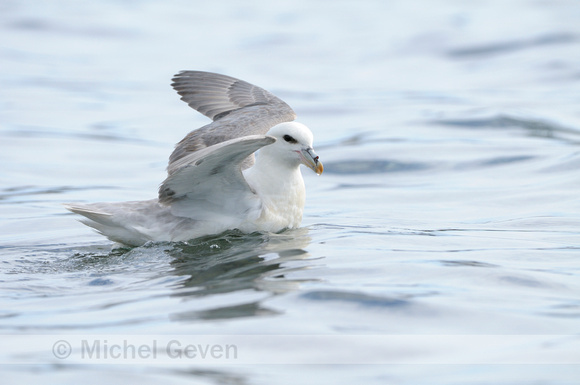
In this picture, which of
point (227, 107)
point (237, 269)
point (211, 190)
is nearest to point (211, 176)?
point (211, 190)

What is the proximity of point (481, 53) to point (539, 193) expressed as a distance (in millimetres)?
10607

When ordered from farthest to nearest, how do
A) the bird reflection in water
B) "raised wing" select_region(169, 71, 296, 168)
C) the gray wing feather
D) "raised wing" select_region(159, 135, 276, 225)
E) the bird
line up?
"raised wing" select_region(169, 71, 296, 168) < the bird < "raised wing" select_region(159, 135, 276, 225) < the gray wing feather < the bird reflection in water

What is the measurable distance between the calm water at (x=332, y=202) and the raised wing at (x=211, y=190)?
0.75 ft

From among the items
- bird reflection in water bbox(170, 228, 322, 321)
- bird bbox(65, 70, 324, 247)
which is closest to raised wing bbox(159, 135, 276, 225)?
bird bbox(65, 70, 324, 247)

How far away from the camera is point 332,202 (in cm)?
995

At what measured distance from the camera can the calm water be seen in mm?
4789

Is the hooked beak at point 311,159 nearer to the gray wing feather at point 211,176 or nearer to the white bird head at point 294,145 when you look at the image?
the white bird head at point 294,145

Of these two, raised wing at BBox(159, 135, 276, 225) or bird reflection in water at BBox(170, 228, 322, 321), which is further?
raised wing at BBox(159, 135, 276, 225)

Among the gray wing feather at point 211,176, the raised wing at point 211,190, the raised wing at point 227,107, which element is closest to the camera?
the gray wing feather at point 211,176

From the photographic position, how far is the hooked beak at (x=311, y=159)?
704 cm

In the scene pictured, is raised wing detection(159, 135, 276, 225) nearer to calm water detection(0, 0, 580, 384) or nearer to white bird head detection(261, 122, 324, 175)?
calm water detection(0, 0, 580, 384)

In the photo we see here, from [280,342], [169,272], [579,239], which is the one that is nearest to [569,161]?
[579,239]

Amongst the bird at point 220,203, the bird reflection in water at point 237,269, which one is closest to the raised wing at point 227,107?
the bird at point 220,203

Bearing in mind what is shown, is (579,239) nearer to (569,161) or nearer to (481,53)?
(569,161)
